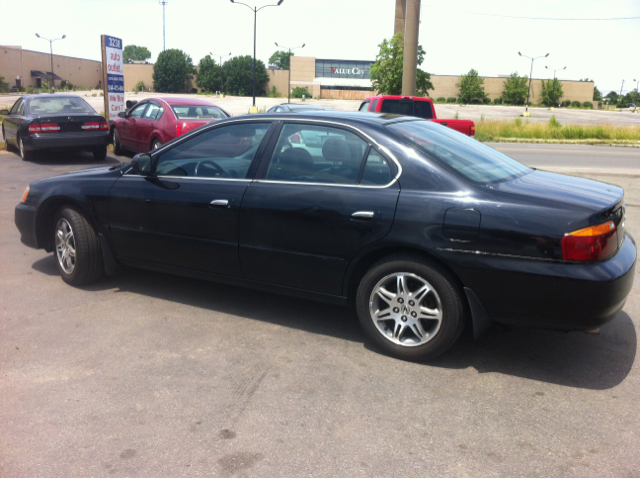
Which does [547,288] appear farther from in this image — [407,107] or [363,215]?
[407,107]

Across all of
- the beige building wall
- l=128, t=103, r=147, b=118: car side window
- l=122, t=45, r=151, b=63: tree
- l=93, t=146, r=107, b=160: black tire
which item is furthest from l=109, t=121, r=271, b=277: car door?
l=122, t=45, r=151, b=63: tree

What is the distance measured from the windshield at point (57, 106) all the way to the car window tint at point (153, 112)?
4.69ft

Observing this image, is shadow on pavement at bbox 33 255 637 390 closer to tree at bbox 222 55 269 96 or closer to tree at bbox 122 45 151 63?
tree at bbox 222 55 269 96

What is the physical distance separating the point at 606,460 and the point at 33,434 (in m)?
2.85

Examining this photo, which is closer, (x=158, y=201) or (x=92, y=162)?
(x=158, y=201)

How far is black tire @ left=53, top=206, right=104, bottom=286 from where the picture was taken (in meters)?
5.19

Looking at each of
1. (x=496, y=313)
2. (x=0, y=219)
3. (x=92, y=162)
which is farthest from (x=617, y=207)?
(x=92, y=162)

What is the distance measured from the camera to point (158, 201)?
481 cm

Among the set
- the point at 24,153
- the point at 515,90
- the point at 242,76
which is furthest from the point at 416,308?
the point at 242,76

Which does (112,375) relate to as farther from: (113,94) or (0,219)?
(113,94)

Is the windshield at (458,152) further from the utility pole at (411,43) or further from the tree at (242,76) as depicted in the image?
the tree at (242,76)

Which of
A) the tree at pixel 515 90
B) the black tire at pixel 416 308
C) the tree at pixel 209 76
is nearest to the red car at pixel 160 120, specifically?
the black tire at pixel 416 308

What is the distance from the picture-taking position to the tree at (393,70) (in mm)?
28703

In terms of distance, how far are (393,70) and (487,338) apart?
2620cm
